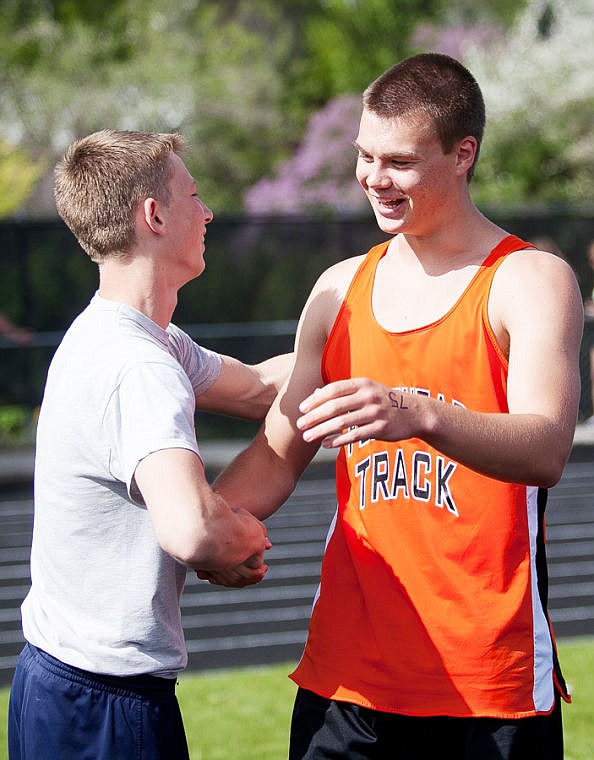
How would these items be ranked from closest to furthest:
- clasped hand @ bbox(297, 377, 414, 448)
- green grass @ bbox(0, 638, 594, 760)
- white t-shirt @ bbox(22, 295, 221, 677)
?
clasped hand @ bbox(297, 377, 414, 448) → white t-shirt @ bbox(22, 295, 221, 677) → green grass @ bbox(0, 638, 594, 760)

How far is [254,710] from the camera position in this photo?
5266mm

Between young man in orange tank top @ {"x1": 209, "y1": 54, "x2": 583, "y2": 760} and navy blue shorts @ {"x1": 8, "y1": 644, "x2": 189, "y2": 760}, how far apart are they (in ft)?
0.88

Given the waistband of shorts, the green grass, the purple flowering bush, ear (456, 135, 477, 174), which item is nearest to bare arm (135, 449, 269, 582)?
the waistband of shorts

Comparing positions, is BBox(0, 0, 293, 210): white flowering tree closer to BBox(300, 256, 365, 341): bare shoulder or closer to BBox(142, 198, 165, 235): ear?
BBox(300, 256, 365, 341): bare shoulder

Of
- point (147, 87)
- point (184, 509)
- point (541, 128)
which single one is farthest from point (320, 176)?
point (184, 509)

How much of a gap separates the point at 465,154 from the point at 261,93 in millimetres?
25113

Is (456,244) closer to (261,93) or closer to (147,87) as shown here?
(147,87)

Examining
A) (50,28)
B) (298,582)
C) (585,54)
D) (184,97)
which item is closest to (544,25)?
(585,54)

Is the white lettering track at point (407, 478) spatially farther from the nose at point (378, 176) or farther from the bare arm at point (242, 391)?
the nose at point (378, 176)

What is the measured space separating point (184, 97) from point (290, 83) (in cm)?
497

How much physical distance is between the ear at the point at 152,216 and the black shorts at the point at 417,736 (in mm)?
1068

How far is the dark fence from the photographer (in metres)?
12.9

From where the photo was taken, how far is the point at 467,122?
245 centimetres

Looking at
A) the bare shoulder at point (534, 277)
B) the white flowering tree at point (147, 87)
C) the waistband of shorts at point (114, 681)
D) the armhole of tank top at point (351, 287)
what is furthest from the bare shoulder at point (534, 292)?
the white flowering tree at point (147, 87)
